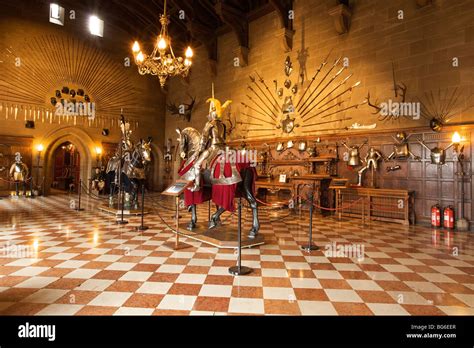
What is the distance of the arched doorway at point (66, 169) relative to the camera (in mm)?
16723

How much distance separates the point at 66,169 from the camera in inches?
683

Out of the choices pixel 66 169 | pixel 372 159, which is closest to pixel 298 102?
pixel 372 159

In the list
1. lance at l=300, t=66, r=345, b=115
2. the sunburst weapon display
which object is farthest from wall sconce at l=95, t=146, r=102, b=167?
the sunburst weapon display

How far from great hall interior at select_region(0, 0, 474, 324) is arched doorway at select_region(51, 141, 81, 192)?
0.17 m

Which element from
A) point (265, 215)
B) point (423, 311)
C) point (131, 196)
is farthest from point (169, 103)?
point (423, 311)

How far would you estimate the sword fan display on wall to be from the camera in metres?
9.03

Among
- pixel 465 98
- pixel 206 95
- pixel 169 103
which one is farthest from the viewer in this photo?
pixel 169 103

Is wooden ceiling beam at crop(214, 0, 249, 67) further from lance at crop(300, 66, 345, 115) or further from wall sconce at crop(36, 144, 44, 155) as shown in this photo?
wall sconce at crop(36, 144, 44, 155)

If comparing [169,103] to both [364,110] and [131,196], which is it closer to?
[131,196]

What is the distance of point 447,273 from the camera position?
3559mm

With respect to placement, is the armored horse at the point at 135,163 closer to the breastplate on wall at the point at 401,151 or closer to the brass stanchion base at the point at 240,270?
the brass stanchion base at the point at 240,270
